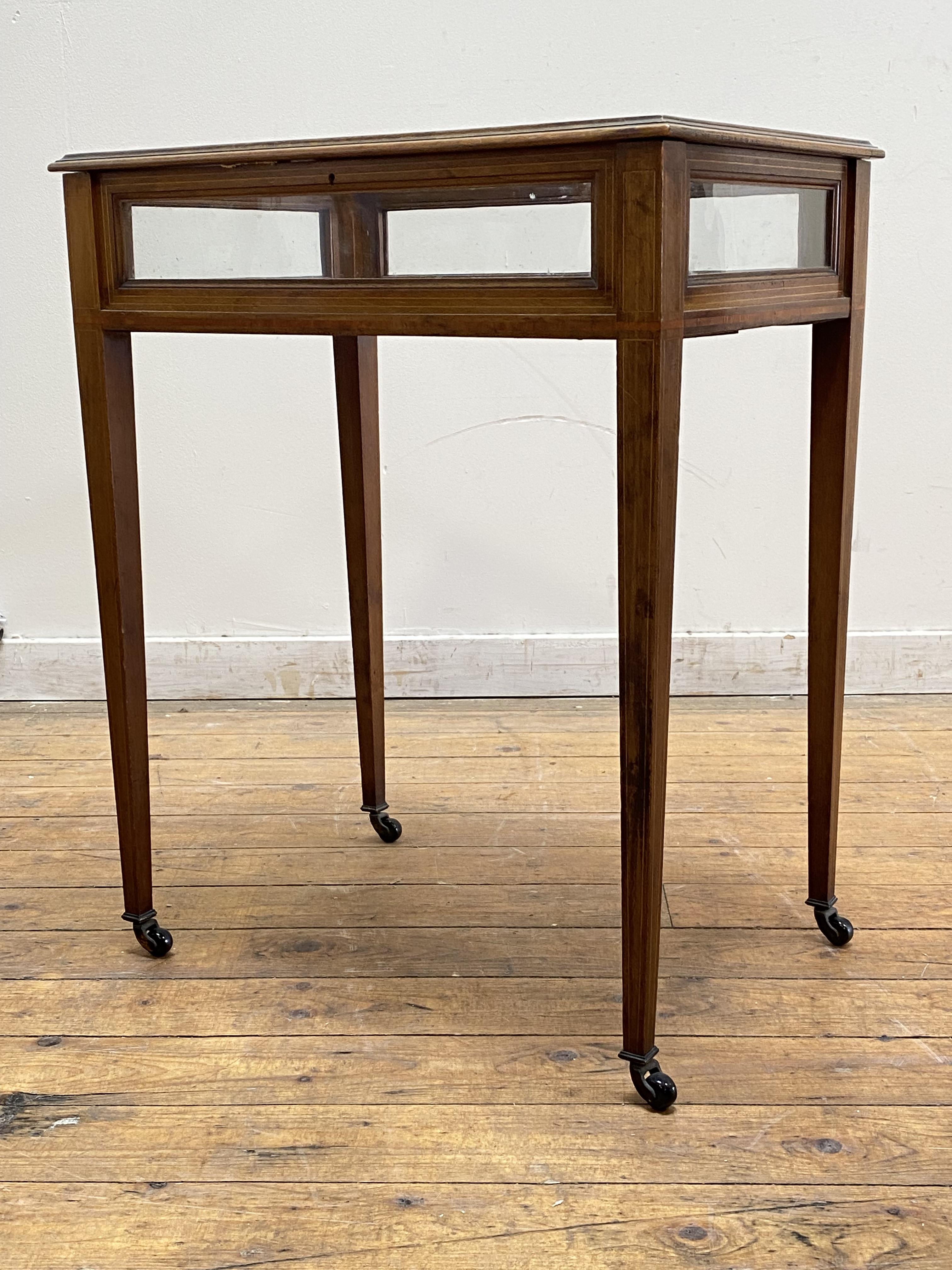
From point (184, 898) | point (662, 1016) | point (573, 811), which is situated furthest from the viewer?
point (573, 811)

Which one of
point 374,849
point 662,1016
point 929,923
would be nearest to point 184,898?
point 374,849

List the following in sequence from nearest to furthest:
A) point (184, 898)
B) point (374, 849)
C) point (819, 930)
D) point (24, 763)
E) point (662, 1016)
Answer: point (662, 1016), point (819, 930), point (184, 898), point (374, 849), point (24, 763)

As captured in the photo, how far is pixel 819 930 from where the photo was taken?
4.87 feet

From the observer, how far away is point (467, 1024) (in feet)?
4.22

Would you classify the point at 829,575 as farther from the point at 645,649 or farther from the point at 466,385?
the point at 466,385

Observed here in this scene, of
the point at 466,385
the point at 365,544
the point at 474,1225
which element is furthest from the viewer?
the point at 466,385

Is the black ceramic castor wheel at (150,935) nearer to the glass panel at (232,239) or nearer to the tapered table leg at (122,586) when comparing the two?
the tapered table leg at (122,586)

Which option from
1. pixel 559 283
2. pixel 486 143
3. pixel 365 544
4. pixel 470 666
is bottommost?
pixel 470 666

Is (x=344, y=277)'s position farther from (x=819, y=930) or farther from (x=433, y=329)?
(x=819, y=930)

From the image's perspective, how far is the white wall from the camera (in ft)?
7.06

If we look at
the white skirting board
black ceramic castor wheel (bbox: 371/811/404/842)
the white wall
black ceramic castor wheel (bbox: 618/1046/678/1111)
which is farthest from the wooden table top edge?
the white skirting board

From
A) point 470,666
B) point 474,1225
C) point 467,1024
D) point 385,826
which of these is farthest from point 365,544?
point 474,1225

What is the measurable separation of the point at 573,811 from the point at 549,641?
0.56m

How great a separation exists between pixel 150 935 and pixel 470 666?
103 centimetres
